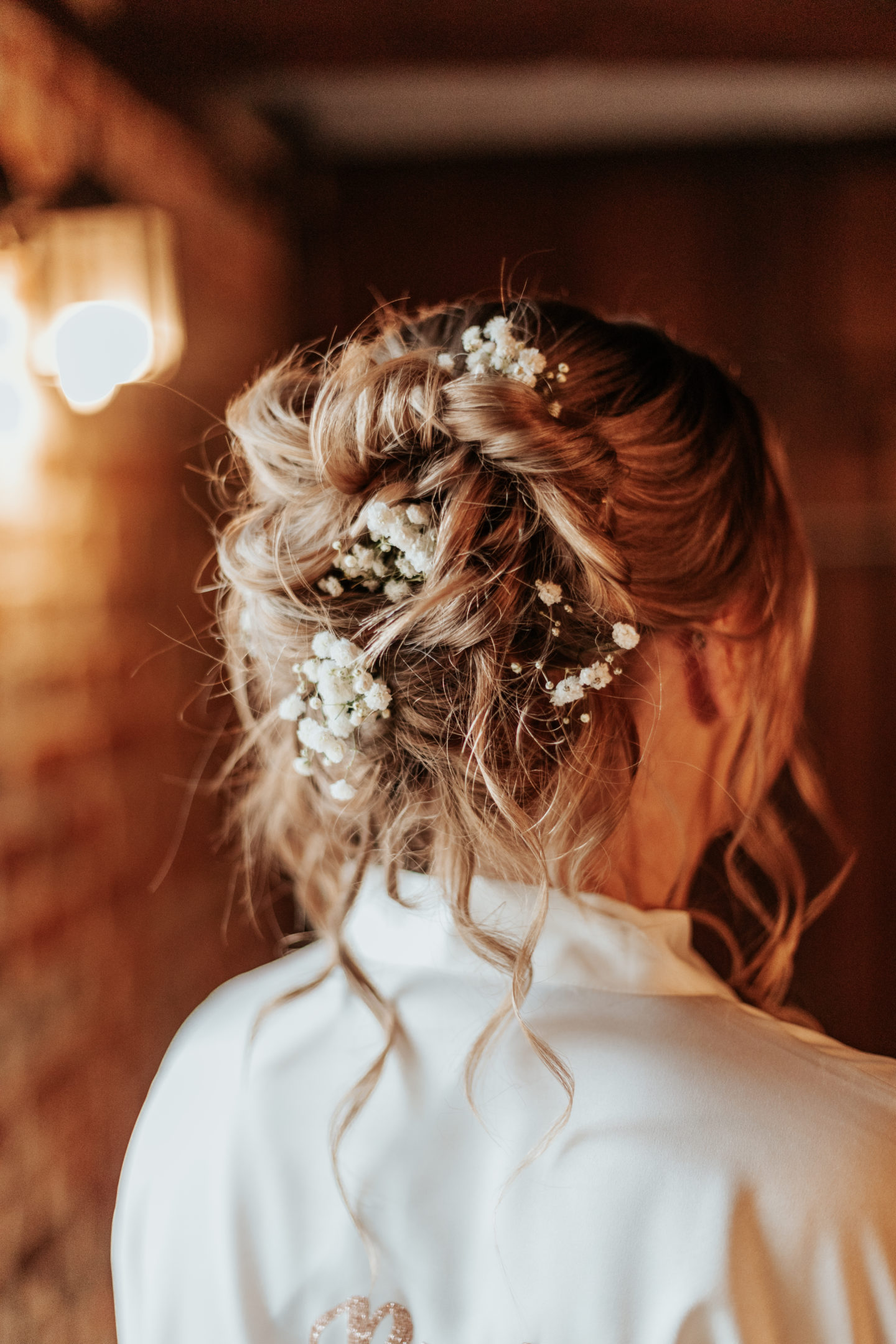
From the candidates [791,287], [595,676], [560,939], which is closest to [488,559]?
[595,676]

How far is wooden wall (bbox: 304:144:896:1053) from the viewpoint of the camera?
1944 millimetres

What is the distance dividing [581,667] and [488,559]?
10cm

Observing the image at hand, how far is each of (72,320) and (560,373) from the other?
2.85 ft

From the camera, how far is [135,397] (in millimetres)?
1560

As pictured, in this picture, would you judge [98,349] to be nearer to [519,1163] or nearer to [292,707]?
[292,707]

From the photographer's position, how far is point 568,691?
2.12 ft

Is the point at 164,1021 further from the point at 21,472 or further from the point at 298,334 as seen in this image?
the point at 298,334

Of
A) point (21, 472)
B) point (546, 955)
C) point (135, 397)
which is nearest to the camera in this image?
point (546, 955)

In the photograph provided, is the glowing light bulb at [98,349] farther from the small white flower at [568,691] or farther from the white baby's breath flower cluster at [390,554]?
the small white flower at [568,691]

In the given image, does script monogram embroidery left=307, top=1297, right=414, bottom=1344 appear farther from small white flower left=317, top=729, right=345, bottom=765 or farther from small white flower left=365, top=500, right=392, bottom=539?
small white flower left=365, top=500, right=392, bottom=539

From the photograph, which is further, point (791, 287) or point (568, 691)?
point (791, 287)

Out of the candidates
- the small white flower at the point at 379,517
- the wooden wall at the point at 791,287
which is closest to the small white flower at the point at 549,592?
the small white flower at the point at 379,517

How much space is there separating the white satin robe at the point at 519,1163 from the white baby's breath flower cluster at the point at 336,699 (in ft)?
0.42

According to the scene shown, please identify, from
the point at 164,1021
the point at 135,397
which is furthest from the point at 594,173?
the point at 164,1021
